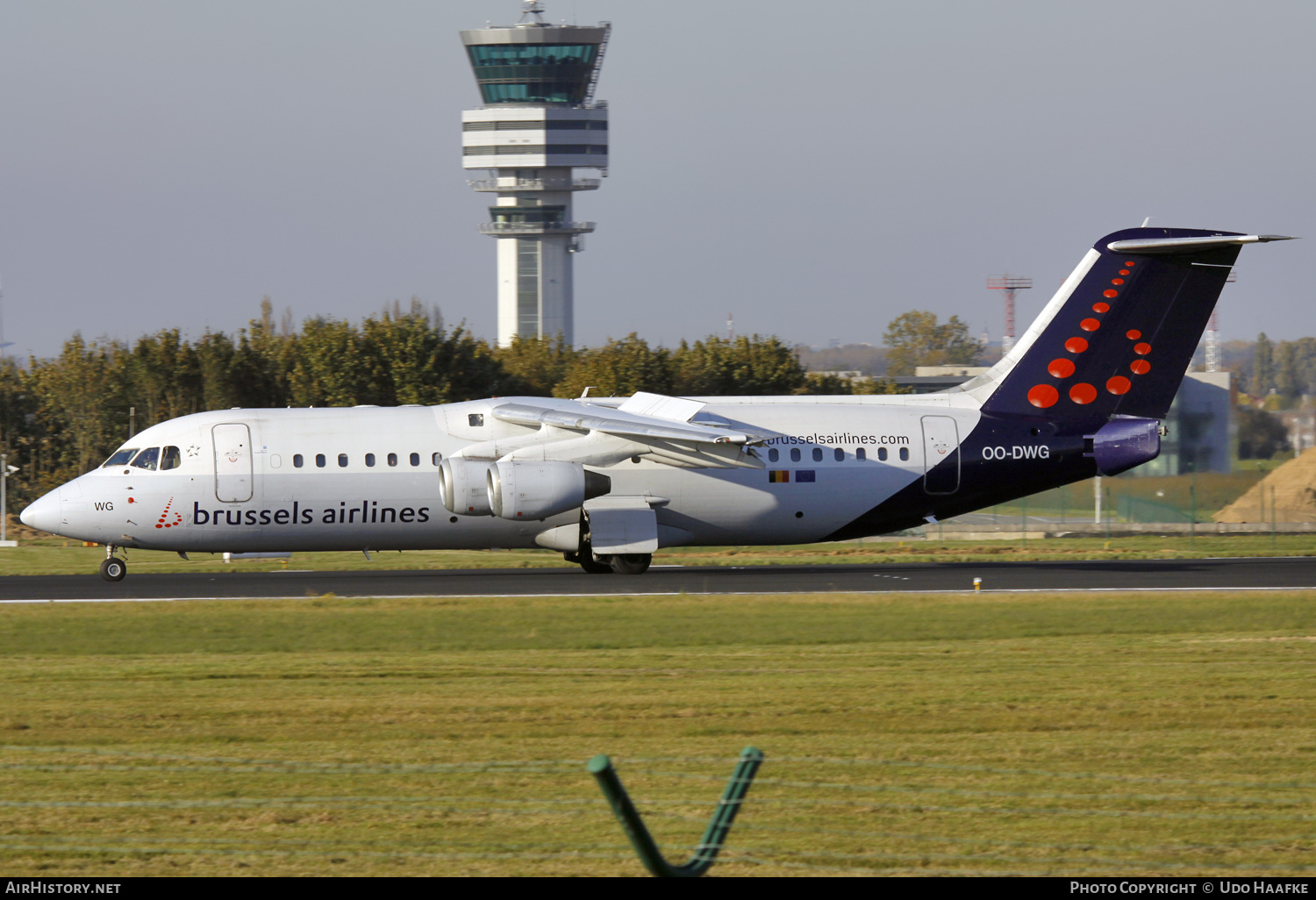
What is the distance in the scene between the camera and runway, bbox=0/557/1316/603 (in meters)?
26.5

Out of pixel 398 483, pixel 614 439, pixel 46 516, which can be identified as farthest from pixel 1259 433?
pixel 46 516

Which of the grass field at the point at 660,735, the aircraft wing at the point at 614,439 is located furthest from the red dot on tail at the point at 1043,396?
the grass field at the point at 660,735

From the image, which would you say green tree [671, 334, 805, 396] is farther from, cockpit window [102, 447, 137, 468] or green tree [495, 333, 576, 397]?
cockpit window [102, 447, 137, 468]

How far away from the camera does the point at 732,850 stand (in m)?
9.45

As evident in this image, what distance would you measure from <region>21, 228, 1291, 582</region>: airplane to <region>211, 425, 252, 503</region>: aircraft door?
0.03 m

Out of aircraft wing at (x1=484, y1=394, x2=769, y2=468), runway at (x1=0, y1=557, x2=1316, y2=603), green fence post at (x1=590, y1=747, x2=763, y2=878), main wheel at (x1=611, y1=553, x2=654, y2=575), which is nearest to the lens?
green fence post at (x1=590, y1=747, x2=763, y2=878)

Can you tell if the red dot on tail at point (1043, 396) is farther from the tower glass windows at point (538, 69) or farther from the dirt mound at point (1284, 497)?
the tower glass windows at point (538, 69)

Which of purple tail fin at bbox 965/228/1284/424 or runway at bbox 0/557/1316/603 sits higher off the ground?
purple tail fin at bbox 965/228/1284/424

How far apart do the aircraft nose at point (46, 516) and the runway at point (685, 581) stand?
114cm

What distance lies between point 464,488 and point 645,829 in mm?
21534

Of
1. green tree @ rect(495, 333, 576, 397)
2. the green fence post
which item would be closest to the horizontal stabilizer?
the green fence post

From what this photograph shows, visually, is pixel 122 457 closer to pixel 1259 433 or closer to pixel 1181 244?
pixel 1181 244

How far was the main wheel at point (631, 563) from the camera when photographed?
1169 inches

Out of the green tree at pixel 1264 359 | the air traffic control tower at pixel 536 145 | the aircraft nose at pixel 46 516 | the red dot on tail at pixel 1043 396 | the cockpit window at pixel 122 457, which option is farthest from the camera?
the green tree at pixel 1264 359
